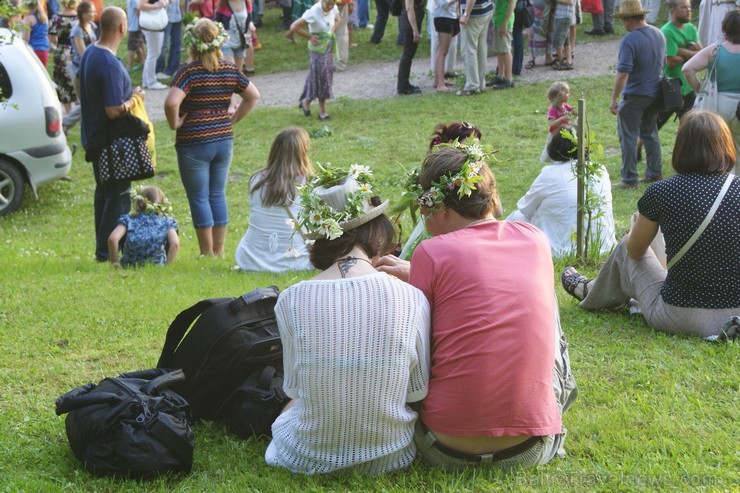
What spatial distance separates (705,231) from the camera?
502cm

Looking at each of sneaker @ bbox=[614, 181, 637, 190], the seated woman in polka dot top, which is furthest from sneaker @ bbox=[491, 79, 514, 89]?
the seated woman in polka dot top

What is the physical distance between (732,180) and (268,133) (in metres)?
9.94

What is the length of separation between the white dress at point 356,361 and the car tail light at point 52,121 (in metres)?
8.33

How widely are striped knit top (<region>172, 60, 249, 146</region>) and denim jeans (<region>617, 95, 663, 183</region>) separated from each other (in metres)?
4.43

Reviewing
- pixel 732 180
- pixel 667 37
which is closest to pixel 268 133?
pixel 667 37

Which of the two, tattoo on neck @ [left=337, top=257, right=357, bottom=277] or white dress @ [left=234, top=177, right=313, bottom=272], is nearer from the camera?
tattoo on neck @ [left=337, top=257, right=357, bottom=277]

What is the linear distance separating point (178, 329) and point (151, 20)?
13352 mm

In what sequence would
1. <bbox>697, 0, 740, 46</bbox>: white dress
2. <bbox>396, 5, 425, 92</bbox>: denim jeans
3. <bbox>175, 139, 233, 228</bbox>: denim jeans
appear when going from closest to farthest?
<bbox>175, 139, 233, 228</bbox>: denim jeans
<bbox>697, 0, 740, 46</bbox>: white dress
<bbox>396, 5, 425, 92</bbox>: denim jeans

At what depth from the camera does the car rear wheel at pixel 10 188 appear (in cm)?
1118

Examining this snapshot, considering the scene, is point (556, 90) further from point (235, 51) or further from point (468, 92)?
point (235, 51)

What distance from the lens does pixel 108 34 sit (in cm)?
813

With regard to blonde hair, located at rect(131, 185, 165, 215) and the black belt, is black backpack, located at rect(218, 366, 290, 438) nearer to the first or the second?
the black belt

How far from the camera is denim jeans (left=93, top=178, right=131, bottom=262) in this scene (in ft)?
28.2

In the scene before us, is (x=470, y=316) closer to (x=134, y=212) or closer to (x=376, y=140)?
(x=134, y=212)
